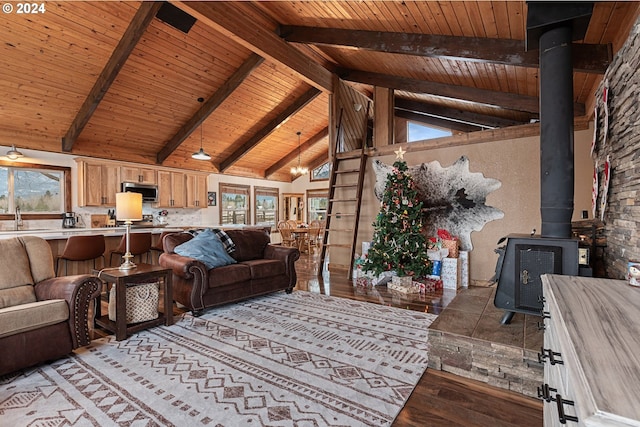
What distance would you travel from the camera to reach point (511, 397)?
6.49 feet

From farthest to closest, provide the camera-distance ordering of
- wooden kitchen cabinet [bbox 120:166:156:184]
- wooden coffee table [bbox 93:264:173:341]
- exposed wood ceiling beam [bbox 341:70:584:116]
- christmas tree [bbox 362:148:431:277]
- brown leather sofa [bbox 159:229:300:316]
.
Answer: wooden kitchen cabinet [bbox 120:166:156:184], christmas tree [bbox 362:148:431:277], exposed wood ceiling beam [bbox 341:70:584:116], brown leather sofa [bbox 159:229:300:316], wooden coffee table [bbox 93:264:173:341]

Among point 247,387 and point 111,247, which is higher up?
point 111,247

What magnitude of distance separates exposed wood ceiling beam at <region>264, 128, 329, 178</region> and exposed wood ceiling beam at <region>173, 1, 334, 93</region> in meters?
3.66

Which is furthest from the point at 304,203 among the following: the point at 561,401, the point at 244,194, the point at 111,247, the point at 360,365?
the point at 561,401

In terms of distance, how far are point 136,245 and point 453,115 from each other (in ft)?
19.9

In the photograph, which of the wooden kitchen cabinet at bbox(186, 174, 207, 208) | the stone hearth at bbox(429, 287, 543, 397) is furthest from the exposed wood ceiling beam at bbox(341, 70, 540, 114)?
the wooden kitchen cabinet at bbox(186, 174, 207, 208)

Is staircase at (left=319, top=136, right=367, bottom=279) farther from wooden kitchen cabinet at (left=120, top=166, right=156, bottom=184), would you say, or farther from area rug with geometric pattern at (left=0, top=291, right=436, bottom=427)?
wooden kitchen cabinet at (left=120, top=166, right=156, bottom=184)


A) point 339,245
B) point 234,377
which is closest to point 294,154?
point 339,245

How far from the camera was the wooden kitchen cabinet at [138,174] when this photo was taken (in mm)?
6665

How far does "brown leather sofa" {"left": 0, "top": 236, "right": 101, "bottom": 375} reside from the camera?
2.21 meters

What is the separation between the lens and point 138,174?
6902 millimetres

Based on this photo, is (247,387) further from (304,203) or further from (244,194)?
(304,203)

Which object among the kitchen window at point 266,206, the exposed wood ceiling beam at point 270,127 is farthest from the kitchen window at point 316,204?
the exposed wood ceiling beam at point 270,127

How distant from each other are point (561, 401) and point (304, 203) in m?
10.3
